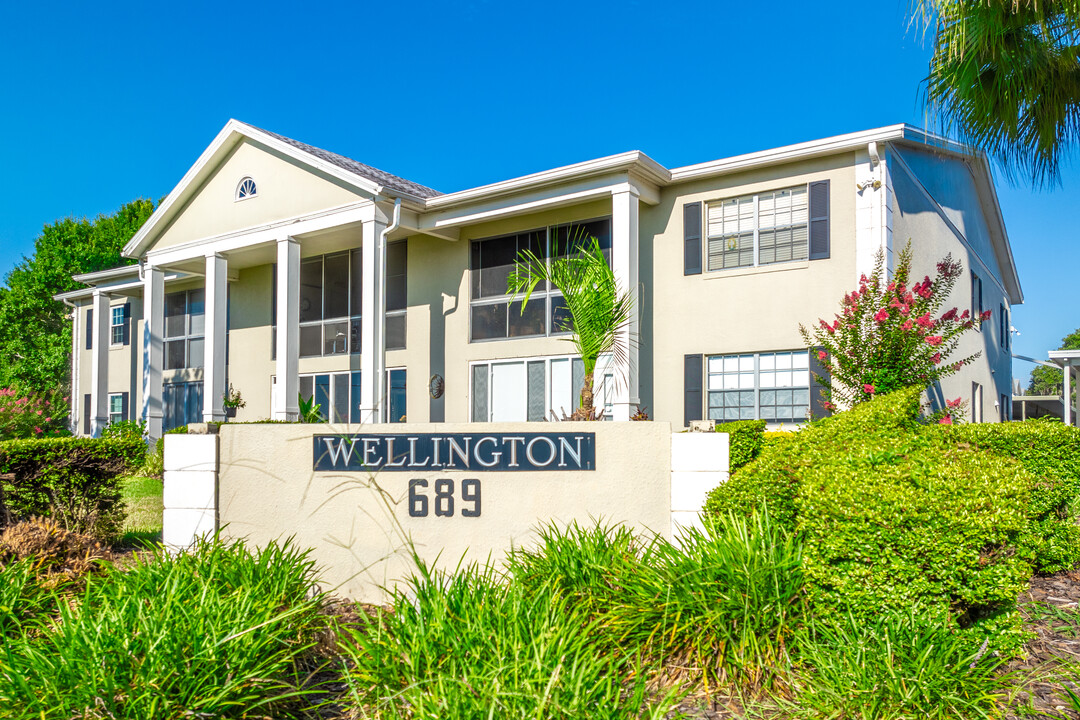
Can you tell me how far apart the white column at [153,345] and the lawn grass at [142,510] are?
13.9 ft

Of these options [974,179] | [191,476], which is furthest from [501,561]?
[974,179]

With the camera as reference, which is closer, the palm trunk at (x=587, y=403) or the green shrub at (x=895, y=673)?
the green shrub at (x=895, y=673)

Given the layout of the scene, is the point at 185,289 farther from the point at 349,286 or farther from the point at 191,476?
the point at 191,476

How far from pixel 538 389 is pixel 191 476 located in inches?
350

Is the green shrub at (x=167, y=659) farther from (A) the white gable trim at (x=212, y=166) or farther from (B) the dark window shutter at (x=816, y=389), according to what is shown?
(A) the white gable trim at (x=212, y=166)

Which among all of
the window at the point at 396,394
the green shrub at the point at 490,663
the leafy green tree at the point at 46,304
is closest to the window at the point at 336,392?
the window at the point at 396,394

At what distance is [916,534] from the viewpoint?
3.81 m

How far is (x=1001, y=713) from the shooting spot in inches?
141

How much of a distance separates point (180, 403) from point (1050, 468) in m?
20.4

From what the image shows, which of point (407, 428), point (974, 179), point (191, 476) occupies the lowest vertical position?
point (191, 476)

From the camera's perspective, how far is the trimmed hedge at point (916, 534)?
3.76 meters

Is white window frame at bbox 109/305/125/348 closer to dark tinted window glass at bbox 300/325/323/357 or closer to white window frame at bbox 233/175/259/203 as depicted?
white window frame at bbox 233/175/259/203

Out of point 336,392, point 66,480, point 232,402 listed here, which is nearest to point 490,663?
point 66,480

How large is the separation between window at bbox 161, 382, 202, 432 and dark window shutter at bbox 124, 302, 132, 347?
129 inches
